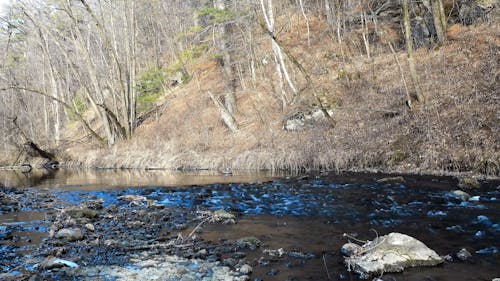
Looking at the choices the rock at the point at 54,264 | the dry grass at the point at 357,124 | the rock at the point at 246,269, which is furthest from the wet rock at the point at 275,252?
the dry grass at the point at 357,124

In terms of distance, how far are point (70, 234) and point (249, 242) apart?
3457 millimetres

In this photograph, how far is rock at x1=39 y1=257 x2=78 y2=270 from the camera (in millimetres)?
6148

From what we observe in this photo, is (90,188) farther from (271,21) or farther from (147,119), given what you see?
(147,119)

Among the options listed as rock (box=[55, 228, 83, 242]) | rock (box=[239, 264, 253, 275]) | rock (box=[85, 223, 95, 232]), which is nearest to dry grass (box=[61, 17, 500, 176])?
rock (box=[239, 264, 253, 275])

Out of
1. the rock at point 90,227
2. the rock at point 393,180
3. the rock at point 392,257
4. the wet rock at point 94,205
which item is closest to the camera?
the rock at point 392,257

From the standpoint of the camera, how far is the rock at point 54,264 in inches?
242

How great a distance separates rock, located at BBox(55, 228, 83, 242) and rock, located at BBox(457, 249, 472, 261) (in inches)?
259

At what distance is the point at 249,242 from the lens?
24.4 ft

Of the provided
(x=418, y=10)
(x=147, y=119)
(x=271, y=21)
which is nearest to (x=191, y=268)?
(x=271, y=21)

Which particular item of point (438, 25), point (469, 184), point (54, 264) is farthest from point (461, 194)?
point (438, 25)

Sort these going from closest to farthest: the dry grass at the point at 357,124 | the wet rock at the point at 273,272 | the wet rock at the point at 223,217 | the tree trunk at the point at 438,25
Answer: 1. the wet rock at the point at 273,272
2. the wet rock at the point at 223,217
3. the dry grass at the point at 357,124
4. the tree trunk at the point at 438,25


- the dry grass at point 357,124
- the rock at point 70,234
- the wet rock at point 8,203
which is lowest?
the rock at point 70,234

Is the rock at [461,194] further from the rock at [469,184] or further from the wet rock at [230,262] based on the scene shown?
the wet rock at [230,262]

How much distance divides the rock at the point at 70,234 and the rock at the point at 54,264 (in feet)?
4.86
